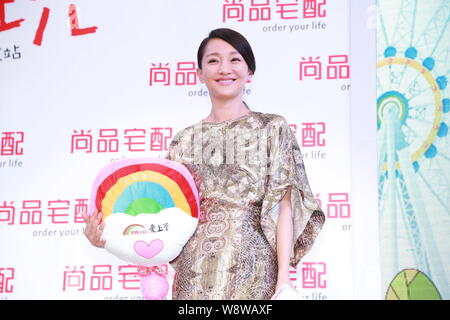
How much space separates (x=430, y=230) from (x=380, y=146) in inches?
16.2

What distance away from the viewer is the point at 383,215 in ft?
11.4

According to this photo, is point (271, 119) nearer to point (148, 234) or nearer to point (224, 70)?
point (224, 70)

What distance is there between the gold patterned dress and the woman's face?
133 millimetres

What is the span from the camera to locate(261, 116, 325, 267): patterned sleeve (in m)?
3.38

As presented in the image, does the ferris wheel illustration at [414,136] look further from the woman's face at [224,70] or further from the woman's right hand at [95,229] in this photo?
the woman's right hand at [95,229]

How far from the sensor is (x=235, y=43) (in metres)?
3.53

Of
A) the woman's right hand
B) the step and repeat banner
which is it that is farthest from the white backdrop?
the woman's right hand

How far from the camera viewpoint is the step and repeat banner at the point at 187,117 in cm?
346

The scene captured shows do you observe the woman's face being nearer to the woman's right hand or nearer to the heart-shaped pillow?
the heart-shaped pillow

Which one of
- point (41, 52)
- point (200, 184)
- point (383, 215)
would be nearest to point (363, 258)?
point (383, 215)

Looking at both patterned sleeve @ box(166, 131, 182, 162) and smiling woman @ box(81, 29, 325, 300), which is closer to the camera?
smiling woman @ box(81, 29, 325, 300)

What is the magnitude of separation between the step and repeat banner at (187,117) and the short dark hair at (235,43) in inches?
4.4

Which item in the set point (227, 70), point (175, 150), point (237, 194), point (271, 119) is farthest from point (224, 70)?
point (237, 194)

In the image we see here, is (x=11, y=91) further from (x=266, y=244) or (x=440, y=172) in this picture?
(x=440, y=172)
